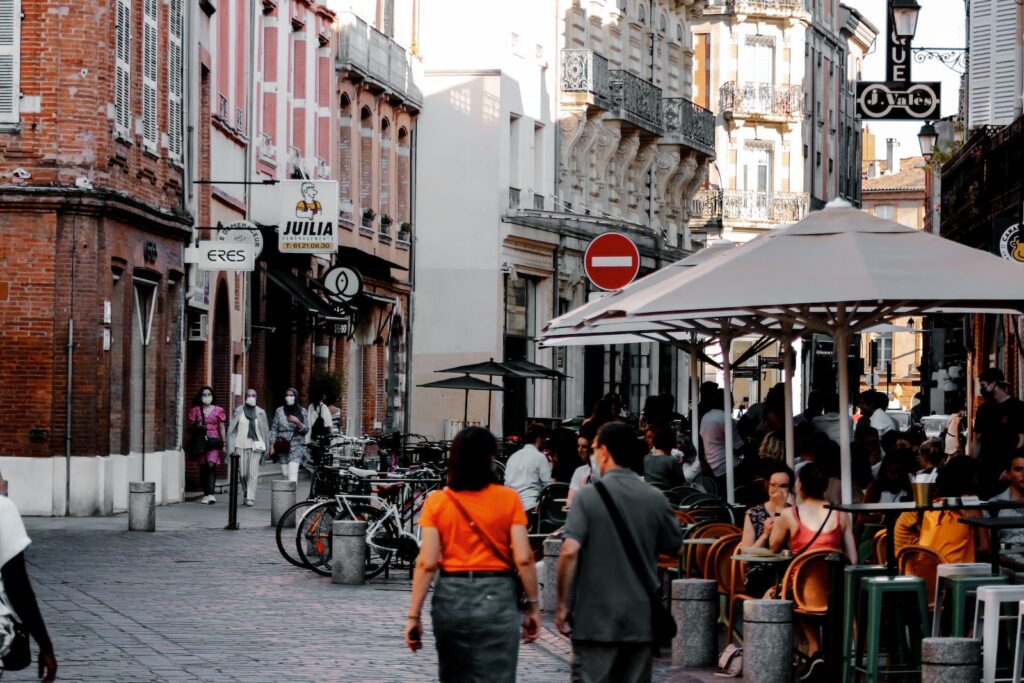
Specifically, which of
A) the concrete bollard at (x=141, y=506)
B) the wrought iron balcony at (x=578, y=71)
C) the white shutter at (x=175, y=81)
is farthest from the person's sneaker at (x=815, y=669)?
the wrought iron balcony at (x=578, y=71)

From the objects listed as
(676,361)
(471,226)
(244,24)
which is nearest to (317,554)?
(244,24)

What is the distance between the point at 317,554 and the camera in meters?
19.9

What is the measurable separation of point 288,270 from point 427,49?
13.4m

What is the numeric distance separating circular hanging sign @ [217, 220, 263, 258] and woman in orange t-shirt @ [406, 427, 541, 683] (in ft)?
74.9

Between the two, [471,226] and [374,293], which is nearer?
[374,293]

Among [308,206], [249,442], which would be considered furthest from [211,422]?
[308,206]

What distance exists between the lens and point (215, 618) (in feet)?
53.0

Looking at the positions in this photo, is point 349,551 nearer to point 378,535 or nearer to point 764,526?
point 378,535

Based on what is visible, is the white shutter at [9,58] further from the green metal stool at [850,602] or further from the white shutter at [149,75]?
the green metal stool at [850,602]

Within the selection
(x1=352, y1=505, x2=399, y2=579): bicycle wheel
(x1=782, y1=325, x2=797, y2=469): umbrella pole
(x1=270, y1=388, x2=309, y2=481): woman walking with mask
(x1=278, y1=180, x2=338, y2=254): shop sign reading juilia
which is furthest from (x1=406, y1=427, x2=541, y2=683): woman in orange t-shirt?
(x1=278, y1=180, x2=338, y2=254): shop sign reading juilia

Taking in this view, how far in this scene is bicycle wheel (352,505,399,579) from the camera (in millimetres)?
19312

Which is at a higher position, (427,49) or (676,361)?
Answer: (427,49)

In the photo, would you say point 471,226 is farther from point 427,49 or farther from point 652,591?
point 652,591

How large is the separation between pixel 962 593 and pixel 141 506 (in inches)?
546
